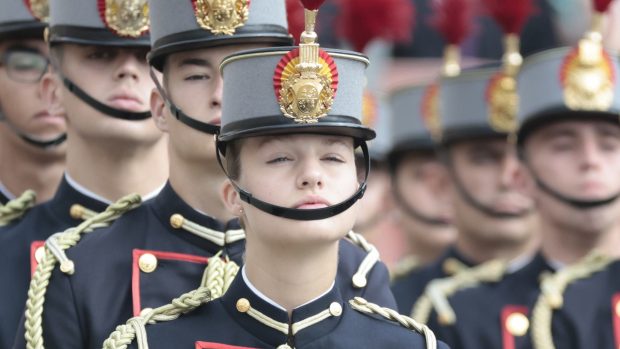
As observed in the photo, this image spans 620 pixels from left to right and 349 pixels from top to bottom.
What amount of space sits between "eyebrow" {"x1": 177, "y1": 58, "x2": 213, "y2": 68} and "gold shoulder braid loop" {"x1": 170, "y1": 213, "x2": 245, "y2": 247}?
1.71 feet

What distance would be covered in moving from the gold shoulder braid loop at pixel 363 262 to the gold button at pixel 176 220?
24.3 inches

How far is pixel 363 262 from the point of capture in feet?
21.6

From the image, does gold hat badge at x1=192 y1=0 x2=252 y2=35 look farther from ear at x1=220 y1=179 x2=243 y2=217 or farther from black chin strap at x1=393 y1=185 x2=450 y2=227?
black chin strap at x1=393 y1=185 x2=450 y2=227

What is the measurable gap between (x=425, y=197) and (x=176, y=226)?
5.33 meters

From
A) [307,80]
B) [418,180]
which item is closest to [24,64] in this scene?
[307,80]

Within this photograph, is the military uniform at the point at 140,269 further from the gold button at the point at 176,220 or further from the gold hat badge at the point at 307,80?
the gold hat badge at the point at 307,80

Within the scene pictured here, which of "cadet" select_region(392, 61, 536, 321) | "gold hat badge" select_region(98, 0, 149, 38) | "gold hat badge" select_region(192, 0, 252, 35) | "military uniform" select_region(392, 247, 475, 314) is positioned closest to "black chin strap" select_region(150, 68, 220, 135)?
"gold hat badge" select_region(192, 0, 252, 35)

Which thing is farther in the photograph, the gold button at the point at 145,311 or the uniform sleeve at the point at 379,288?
the uniform sleeve at the point at 379,288

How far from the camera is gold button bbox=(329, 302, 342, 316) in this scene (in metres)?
5.64

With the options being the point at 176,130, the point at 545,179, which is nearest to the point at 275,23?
the point at 176,130

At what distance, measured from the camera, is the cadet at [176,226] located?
20.9 feet

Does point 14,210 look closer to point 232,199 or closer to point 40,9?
point 40,9

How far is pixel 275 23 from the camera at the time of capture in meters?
6.55

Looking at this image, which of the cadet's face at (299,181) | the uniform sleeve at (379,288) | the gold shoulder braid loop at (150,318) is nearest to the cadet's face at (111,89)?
the uniform sleeve at (379,288)
